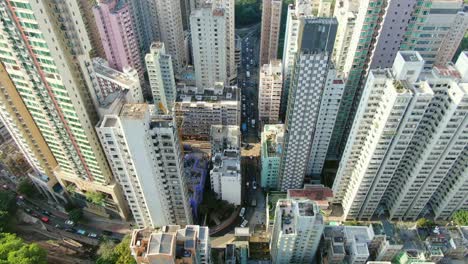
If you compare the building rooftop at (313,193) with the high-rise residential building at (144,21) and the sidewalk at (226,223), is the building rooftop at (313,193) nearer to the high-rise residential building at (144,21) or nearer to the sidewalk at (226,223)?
the sidewalk at (226,223)

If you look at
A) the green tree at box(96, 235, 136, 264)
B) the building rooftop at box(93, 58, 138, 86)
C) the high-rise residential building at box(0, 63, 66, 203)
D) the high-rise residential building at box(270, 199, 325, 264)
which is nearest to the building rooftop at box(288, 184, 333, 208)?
the high-rise residential building at box(270, 199, 325, 264)

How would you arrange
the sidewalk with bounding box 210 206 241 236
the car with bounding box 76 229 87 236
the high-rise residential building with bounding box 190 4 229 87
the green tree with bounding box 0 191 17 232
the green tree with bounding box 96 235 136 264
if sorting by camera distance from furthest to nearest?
the high-rise residential building with bounding box 190 4 229 87, the sidewalk with bounding box 210 206 241 236, the car with bounding box 76 229 87 236, the green tree with bounding box 0 191 17 232, the green tree with bounding box 96 235 136 264

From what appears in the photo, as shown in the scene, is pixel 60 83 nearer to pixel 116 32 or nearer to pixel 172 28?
pixel 116 32

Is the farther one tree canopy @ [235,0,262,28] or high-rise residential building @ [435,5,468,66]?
tree canopy @ [235,0,262,28]

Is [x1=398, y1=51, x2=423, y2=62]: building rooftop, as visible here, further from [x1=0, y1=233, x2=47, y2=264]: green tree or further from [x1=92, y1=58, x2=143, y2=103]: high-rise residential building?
[x1=0, y1=233, x2=47, y2=264]: green tree

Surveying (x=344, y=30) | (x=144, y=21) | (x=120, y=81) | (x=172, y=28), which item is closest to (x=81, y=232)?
(x=120, y=81)

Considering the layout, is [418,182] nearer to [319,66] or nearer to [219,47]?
[319,66]

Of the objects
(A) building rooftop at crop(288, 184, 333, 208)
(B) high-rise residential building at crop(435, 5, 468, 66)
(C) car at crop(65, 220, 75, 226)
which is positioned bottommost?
(C) car at crop(65, 220, 75, 226)
